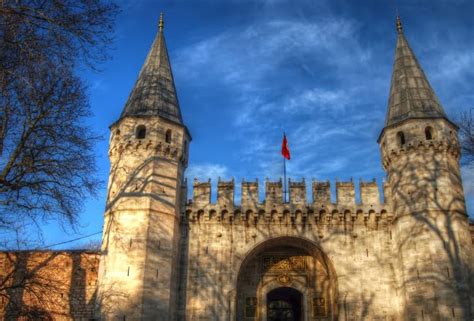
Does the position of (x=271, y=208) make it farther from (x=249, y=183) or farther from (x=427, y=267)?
(x=427, y=267)

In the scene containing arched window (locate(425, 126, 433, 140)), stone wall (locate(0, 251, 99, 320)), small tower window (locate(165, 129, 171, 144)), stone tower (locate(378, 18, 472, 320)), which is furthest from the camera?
small tower window (locate(165, 129, 171, 144))

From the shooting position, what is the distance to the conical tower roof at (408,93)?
72.0 feet

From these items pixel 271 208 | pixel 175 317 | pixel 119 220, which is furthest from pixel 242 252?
pixel 119 220

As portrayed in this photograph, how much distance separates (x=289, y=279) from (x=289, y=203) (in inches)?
130

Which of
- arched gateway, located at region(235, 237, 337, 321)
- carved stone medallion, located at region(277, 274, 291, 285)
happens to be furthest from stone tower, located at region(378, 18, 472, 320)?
carved stone medallion, located at region(277, 274, 291, 285)

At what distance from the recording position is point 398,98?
2297cm

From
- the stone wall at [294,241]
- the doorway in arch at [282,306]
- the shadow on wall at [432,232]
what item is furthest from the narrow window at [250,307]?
the shadow on wall at [432,232]

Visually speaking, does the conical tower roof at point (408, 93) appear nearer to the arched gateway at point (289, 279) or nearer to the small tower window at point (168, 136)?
the arched gateway at point (289, 279)

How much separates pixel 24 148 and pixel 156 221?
8.86m

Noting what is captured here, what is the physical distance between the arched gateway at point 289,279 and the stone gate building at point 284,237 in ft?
0.14

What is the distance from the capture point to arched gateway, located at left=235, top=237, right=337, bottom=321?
21094 mm

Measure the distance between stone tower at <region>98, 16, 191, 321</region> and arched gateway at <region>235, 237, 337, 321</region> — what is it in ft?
11.1

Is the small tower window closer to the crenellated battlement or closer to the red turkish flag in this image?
the crenellated battlement

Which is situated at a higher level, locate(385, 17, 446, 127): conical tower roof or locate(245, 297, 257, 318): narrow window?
locate(385, 17, 446, 127): conical tower roof
